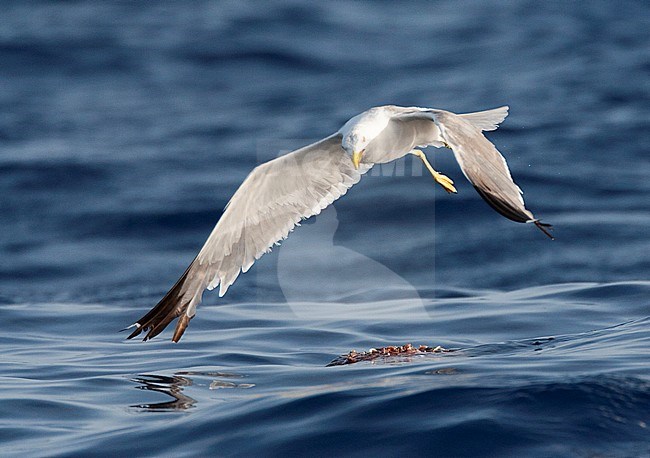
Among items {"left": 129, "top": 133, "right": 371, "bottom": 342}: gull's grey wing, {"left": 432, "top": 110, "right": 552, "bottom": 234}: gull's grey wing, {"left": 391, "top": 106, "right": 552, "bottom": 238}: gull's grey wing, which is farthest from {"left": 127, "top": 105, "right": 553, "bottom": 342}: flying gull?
{"left": 432, "top": 110, "right": 552, "bottom": 234}: gull's grey wing

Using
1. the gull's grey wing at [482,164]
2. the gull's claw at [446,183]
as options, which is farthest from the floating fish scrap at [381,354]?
the gull's grey wing at [482,164]

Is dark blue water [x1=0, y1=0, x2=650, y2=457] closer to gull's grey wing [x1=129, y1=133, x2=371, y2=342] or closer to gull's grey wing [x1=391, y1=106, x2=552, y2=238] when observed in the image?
gull's grey wing [x1=129, y1=133, x2=371, y2=342]

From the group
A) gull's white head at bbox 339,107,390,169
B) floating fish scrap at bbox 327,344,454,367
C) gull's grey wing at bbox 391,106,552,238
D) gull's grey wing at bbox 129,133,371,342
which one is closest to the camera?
gull's grey wing at bbox 391,106,552,238

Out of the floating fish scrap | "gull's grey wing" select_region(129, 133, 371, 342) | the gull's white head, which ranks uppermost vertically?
the gull's white head

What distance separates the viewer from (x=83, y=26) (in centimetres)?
2442

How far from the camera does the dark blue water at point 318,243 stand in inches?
247

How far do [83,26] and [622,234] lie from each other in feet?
47.6

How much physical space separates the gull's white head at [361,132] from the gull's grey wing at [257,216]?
0.87 feet

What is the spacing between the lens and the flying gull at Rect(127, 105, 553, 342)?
7.75m

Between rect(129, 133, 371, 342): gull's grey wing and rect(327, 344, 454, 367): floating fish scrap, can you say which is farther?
rect(129, 133, 371, 342): gull's grey wing

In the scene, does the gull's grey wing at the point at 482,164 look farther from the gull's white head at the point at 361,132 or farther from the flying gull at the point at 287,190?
the flying gull at the point at 287,190

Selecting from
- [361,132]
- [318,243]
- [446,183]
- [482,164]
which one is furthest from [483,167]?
[318,243]

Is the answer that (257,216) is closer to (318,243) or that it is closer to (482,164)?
(482,164)

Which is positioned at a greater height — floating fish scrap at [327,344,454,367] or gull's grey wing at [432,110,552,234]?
gull's grey wing at [432,110,552,234]
